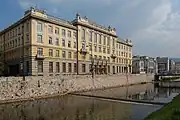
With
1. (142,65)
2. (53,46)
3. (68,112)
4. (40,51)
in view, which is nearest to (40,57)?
(40,51)

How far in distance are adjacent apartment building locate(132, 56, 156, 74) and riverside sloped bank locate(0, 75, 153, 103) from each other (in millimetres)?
84826

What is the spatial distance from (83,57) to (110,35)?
2054cm

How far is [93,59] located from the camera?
74688mm

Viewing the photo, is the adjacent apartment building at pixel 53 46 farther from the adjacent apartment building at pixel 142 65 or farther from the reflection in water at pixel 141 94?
the adjacent apartment building at pixel 142 65

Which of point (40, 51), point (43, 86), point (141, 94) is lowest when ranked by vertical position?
point (141, 94)

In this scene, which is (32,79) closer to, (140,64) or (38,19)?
(38,19)

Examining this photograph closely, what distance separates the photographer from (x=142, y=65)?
157m

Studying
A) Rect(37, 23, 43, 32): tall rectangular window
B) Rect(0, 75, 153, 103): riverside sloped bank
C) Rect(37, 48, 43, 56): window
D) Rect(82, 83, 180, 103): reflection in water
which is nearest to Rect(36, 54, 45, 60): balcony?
Rect(37, 48, 43, 56): window

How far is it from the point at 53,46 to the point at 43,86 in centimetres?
1797

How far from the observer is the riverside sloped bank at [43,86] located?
126ft

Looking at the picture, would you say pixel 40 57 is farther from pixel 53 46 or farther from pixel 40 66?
pixel 53 46

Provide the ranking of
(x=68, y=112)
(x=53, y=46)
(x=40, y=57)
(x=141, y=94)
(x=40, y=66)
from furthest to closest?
(x=53, y=46) < (x=40, y=66) < (x=40, y=57) < (x=141, y=94) < (x=68, y=112)

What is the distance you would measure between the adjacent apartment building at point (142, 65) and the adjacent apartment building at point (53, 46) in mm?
67163

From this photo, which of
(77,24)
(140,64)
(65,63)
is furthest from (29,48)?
(140,64)
